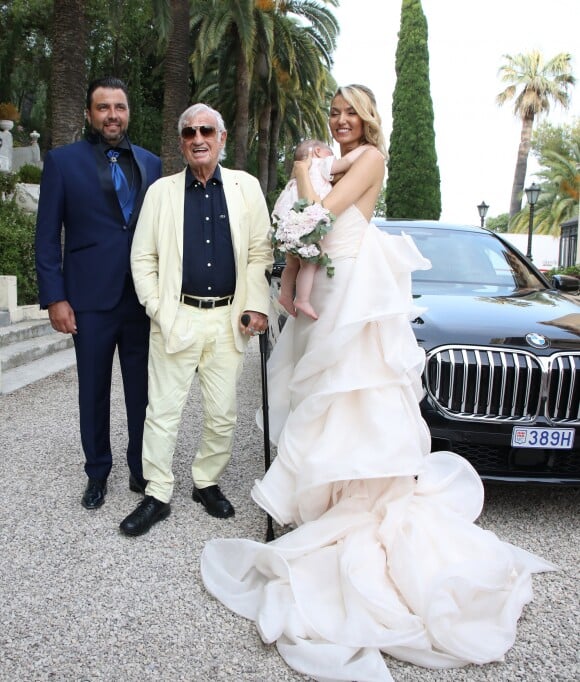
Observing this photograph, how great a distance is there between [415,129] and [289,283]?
89.4 ft

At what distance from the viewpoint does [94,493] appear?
3812mm

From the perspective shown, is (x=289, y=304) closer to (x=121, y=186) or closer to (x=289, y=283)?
(x=289, y=283)

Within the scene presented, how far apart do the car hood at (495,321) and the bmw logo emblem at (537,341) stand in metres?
0.01

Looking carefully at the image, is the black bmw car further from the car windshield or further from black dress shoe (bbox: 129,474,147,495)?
black dress shoe (bbox: 129,474,147,495)

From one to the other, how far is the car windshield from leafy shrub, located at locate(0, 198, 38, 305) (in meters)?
6.09

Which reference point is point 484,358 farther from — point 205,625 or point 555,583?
point 205,625

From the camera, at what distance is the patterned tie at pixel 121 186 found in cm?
363

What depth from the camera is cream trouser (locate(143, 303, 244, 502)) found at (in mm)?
3529

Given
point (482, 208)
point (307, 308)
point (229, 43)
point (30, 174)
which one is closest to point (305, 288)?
point (307, 308)

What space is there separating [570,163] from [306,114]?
26450 mm

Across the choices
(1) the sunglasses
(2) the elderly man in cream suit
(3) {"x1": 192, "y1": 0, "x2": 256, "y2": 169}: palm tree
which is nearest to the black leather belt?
(2) the elderly man in cream suit

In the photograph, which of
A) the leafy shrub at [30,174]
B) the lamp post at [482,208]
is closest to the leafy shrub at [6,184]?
the leafy shrub at [30,174]

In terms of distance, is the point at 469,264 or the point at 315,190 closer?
the point at 315,190

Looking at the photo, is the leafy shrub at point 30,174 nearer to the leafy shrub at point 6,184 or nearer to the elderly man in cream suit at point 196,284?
the leafy shrub at point 6,184
